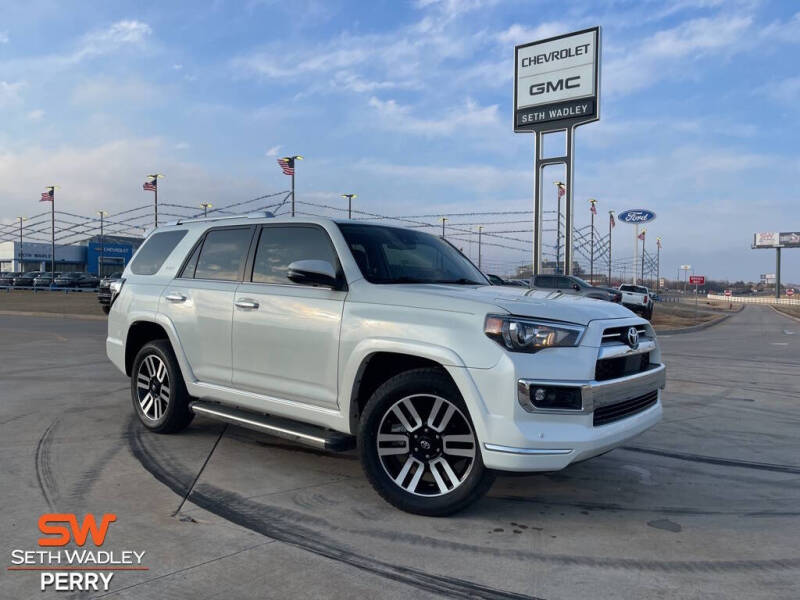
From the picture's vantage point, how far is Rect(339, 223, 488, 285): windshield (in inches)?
184

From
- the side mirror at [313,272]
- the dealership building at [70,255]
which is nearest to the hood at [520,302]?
the side mirror at [313,272]

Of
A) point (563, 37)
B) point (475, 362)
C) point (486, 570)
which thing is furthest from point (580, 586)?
point (563, 37)

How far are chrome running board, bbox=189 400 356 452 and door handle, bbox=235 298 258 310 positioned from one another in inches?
32.2

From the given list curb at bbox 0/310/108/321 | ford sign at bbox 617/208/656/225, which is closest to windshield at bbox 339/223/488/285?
curb at bbox 0/310/108/321

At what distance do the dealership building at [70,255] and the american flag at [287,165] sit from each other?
65116mm

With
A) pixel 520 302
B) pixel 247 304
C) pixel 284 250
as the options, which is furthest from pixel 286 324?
pixel 520 302

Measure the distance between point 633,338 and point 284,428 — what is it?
2.43 m

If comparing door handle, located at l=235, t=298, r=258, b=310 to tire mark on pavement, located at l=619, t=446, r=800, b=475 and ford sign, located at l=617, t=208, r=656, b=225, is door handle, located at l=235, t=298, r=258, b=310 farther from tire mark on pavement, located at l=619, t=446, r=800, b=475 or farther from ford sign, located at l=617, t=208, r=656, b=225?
ford sign, located at l=617, t=208, r=656, b=225

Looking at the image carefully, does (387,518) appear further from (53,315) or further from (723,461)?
(53,315)

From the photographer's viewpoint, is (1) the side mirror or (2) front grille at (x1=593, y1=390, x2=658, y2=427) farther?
(1) the side mirror

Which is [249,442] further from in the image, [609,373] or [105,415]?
[609,373]

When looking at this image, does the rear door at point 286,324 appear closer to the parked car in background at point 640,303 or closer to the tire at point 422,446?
the tire at point 422,446

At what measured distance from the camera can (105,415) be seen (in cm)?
670

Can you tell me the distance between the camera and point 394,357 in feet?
14.0
